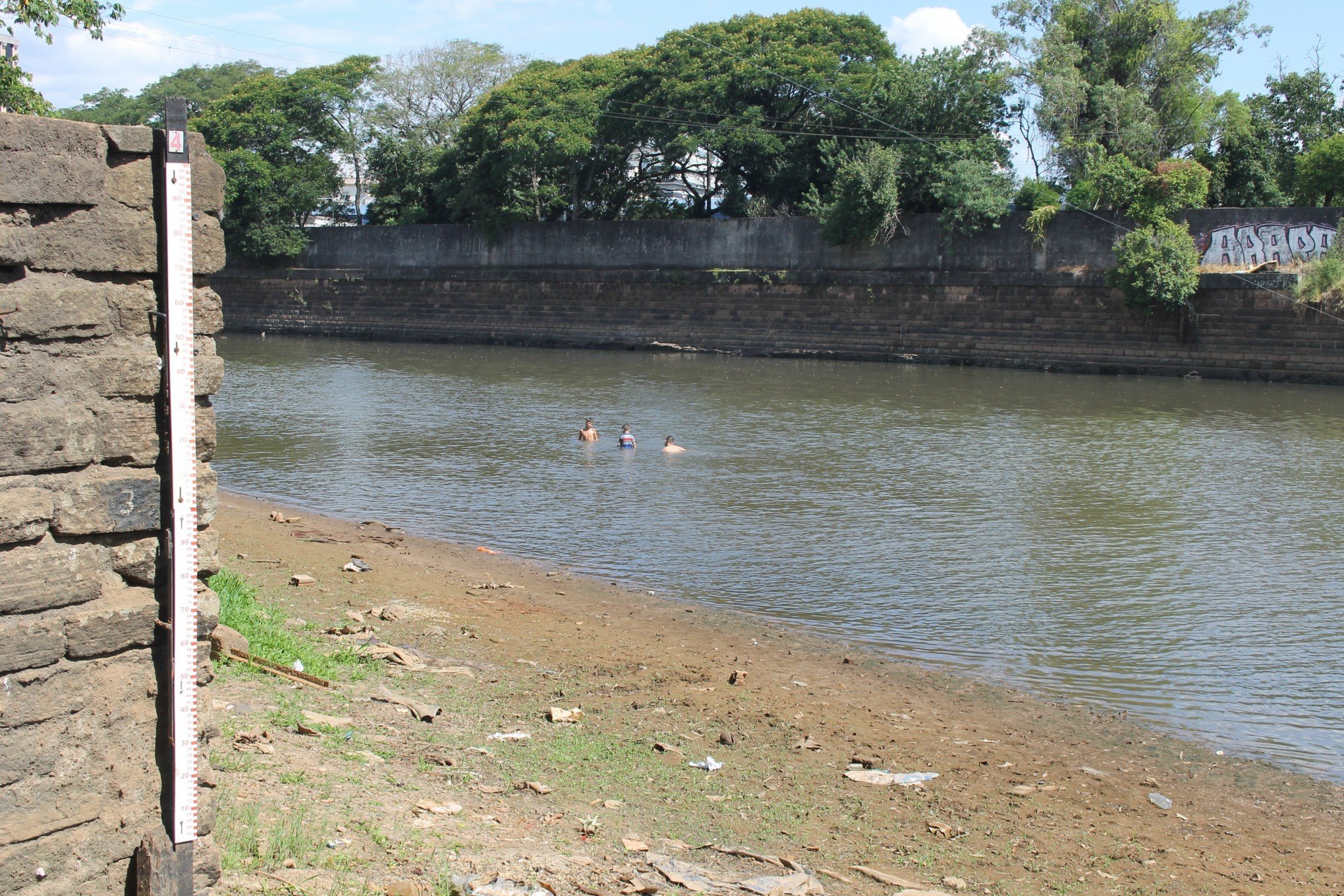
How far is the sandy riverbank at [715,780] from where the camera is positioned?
4.85m

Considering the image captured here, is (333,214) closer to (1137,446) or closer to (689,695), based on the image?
(1137,446)

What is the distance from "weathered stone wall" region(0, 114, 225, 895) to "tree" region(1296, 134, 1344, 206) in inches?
1279

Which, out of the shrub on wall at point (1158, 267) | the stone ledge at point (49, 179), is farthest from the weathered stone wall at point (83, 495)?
the shrub on wall at point (1158, 267)

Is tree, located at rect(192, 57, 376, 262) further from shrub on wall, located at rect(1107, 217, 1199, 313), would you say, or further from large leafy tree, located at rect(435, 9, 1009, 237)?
shrub on wall, located at rect(1107, 217, 1199, 313)

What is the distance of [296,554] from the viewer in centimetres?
1114

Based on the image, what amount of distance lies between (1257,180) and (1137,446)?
17.7 metres

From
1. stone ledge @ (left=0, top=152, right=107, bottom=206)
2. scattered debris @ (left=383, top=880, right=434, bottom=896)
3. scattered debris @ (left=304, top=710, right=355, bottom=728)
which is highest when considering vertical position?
stone ledge @ (left=0, top=152, right=107, bottom=206)

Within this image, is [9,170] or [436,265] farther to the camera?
[436,265]

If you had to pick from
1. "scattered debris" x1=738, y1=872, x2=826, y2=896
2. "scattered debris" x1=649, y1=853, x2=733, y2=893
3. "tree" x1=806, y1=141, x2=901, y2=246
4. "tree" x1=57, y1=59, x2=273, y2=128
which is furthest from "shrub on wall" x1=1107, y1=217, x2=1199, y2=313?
"tree" x1=57, y1=59, x2=273, y2=128

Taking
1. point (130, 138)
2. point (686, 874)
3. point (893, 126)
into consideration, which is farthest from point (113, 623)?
point (893, 126)

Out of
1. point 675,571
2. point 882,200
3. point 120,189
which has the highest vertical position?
point 882,200

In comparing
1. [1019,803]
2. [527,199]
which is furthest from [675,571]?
[527,199]

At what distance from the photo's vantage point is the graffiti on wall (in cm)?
2953

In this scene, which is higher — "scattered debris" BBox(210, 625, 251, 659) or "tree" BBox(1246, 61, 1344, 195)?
"tree" BBox(1246, 61, 1344, 195)
